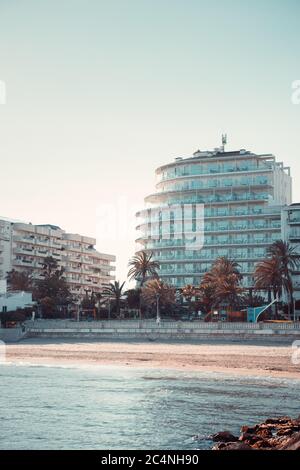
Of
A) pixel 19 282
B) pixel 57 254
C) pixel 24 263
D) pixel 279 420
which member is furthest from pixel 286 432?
pixel 57 254

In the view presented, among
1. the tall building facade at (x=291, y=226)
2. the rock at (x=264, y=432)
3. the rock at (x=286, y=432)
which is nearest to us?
the rock at (x=264, y=432)

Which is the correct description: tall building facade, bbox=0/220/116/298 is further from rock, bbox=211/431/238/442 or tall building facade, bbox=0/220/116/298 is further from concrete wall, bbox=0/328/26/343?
rock, bbox=211/431/238/442

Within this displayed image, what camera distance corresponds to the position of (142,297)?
90.8 m

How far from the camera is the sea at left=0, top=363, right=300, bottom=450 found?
75.9 ft

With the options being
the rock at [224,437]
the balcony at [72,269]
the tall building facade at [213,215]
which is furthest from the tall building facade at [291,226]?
the rock at [224,437]

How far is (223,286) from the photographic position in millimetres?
79375

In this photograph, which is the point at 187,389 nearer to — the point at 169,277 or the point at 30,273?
the point at 169,277

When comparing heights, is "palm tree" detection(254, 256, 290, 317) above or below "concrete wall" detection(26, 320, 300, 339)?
above

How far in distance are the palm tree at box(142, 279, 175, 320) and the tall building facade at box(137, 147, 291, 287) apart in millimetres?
13001

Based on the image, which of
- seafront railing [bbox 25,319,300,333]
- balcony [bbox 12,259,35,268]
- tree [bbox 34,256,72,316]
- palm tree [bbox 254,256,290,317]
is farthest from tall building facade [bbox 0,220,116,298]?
palm tree [bbox 254,256,290,317]

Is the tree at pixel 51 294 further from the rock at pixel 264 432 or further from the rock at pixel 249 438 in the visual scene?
the rock at pixel 249 438

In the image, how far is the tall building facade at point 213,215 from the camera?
99938 mm

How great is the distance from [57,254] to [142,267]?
4021cm

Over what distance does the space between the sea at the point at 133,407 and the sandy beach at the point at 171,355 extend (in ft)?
12.9
